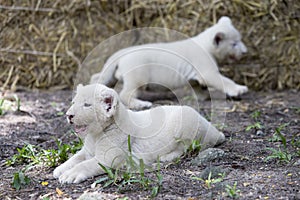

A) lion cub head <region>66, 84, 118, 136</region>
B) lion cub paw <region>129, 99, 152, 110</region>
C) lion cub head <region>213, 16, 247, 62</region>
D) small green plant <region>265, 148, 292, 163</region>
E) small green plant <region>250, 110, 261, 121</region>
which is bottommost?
small green plant <region>250, 110, 261, 121</region>

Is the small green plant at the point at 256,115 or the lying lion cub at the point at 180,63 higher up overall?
the lying lion cub at the point at 180,63

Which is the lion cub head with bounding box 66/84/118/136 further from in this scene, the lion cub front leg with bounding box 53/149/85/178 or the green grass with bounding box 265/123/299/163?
the green grass with bounding box 265/123/299/163

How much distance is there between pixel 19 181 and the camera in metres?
3.50

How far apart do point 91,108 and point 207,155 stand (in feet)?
2.97

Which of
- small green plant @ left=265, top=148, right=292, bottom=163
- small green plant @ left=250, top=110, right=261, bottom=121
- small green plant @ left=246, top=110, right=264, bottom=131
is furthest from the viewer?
small green plant @ left=250, top=110, right=261, bottom=121

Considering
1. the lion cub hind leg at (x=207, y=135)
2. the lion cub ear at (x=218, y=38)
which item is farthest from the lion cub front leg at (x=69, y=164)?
the lion cub ear at (x=218, y=38)

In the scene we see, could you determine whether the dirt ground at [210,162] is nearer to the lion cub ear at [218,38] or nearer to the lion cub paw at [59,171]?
the lion cub paw at [59,171]

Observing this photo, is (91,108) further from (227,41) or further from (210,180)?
(227,41)

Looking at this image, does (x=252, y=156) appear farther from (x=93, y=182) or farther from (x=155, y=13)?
(x=155, y=13)

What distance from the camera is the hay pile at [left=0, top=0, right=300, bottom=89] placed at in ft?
24.0

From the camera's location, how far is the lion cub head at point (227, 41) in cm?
660

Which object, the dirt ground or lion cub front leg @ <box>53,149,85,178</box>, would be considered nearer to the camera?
the dirt ground

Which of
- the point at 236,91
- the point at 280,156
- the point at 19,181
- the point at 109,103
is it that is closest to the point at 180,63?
the point at 236,91

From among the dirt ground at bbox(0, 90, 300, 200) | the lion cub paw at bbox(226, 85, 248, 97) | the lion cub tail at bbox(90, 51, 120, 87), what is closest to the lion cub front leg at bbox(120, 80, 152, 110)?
the lion cub tail at bbox(90, 51, 120, 87)
